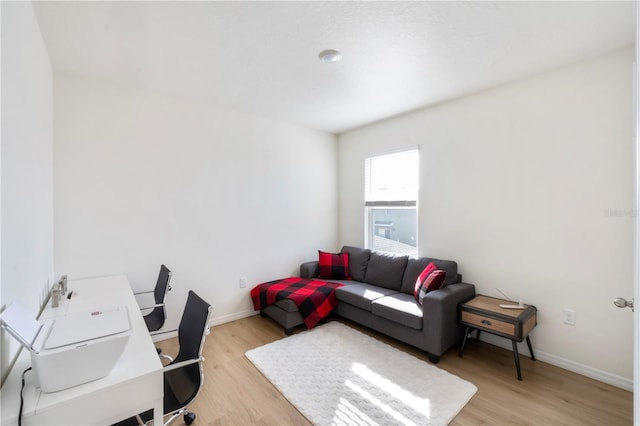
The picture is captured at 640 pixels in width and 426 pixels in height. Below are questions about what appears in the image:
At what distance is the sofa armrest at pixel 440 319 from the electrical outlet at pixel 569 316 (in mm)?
823

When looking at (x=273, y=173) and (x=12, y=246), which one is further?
(x=273, y=173)

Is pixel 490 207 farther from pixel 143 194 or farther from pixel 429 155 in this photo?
pixel 143 194

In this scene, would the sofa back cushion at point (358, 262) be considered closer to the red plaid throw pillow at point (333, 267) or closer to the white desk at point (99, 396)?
the red plaid throw pillow at point (333, 267)

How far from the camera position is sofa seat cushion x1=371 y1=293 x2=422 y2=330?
2.63m

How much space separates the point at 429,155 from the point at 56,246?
12.6 feet

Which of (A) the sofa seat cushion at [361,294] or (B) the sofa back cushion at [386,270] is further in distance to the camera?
(B) the sofa back cushion at [386,270]

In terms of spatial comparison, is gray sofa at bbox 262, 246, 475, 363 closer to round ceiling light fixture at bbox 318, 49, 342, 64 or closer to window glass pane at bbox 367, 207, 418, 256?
window glass pane at bbox 367, 207, 418, 256

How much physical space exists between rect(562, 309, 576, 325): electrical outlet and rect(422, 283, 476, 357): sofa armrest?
823 mm

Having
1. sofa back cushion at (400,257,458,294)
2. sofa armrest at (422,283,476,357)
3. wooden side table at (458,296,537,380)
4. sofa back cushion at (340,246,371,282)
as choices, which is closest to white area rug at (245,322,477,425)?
sofa armrest at (422,283,476,357)

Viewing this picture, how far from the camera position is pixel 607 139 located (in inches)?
88.4

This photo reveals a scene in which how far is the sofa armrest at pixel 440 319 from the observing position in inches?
98.1

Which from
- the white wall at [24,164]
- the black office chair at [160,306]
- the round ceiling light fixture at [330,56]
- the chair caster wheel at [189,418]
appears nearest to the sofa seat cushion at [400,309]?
the chair caster wheel at [189,418]

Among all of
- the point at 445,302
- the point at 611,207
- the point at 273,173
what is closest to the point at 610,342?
the point at 611,207

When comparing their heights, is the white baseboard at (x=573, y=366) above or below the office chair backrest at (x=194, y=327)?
below
